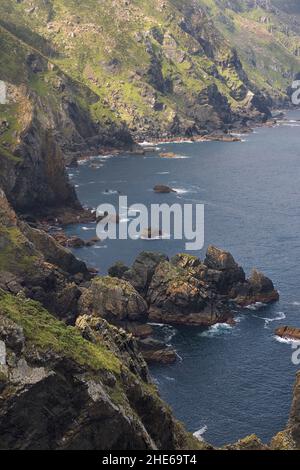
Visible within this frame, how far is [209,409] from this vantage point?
10162 centimetres

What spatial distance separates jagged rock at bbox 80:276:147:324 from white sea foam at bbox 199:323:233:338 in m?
12.7

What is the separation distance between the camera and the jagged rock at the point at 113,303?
424ft

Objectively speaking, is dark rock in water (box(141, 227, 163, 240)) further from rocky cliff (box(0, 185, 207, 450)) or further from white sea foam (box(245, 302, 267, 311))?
rocky cliff (box(0, 185, 207, 450))

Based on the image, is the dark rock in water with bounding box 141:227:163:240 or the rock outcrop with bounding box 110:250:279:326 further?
the dark rock in water with bounding box 141:227:163:240

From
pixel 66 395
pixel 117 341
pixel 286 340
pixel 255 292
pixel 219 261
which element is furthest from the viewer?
pixel 219 261

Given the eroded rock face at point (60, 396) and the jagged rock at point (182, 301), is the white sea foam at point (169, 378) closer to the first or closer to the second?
the jagged rock at point (182, 301)

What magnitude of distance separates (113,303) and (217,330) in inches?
831

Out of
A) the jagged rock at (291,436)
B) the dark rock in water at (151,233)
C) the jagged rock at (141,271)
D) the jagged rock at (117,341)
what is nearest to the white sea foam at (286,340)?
the jagged rock at (141,271)

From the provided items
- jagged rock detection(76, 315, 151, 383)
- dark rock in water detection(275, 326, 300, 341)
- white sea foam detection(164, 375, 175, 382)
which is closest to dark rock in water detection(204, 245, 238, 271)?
dark rock in water detection(275, 326, 300, 341)

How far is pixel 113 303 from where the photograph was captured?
13025cm

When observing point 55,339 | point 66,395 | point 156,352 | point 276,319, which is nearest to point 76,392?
point 66,395

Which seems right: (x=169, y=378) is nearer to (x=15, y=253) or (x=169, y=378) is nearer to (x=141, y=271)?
(x=141, y=271)

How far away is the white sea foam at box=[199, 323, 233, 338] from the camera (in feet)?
422
